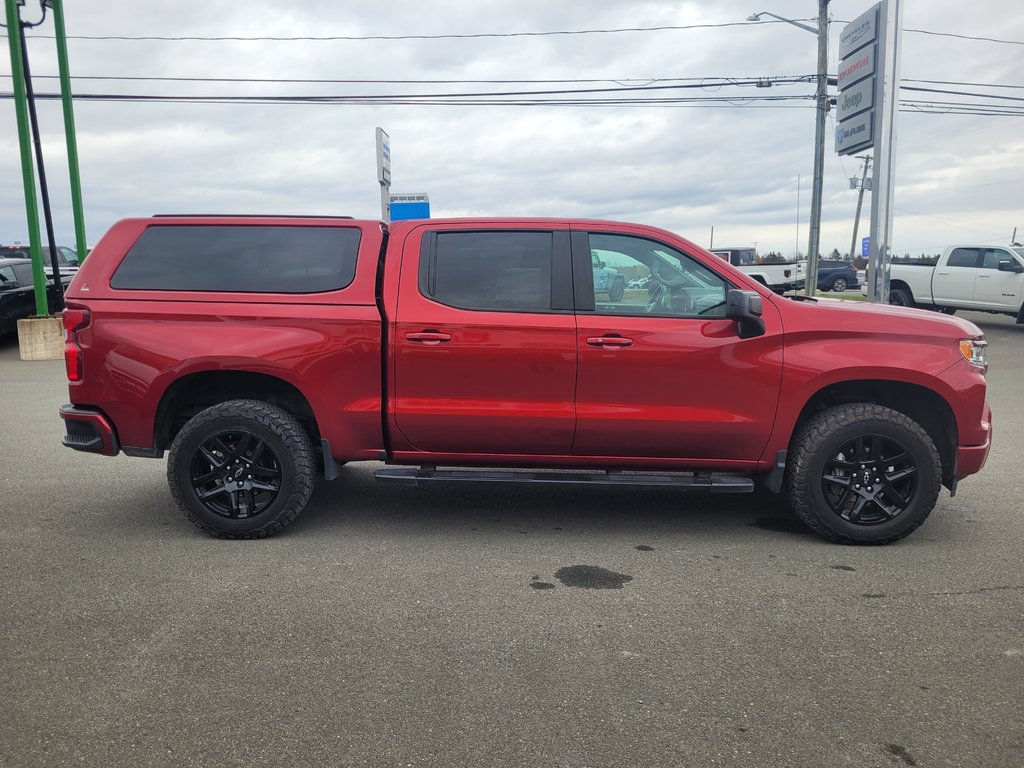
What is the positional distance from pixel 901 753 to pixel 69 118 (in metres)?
17.6

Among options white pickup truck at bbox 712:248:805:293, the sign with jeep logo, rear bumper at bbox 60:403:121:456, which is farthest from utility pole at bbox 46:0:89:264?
white pickup truck at bbox 712:248:805:293

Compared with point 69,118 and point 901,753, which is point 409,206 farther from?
point 901,753

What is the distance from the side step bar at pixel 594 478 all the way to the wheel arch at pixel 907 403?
1.63 feet

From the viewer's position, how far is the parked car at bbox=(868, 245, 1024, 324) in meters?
17.1

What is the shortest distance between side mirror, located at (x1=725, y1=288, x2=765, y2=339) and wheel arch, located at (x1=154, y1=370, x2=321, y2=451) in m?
2.51

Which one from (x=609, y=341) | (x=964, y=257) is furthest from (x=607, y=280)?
(x=964, y=257)

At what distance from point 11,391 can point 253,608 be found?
9099mm

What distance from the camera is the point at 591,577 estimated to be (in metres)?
4.36

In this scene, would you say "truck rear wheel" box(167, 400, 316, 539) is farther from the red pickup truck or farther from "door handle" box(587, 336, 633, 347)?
"door handle" box(587, 336, 633, 347)

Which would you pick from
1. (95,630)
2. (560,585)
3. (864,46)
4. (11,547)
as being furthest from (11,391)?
(864,46)

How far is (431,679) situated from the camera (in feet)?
10.6

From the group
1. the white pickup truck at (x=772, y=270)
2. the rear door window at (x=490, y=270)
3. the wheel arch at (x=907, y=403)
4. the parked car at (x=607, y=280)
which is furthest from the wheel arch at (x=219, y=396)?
the white pickup truck at (x=772, y=270)

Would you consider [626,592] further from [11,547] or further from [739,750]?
[11,547]

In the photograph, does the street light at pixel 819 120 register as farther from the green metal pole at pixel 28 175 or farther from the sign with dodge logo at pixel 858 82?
the green metal pole at pixel 28 175
